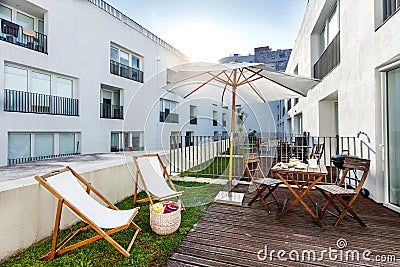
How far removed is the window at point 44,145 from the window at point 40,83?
1554 millimetres

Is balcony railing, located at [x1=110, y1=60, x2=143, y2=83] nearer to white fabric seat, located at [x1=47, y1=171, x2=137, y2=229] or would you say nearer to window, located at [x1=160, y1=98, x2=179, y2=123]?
window, located at [x1=160, y1=98, x2=179, y2=123]

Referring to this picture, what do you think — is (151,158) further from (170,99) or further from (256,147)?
(170,99)

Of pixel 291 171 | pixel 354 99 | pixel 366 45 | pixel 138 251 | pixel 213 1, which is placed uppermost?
pixel 213 1

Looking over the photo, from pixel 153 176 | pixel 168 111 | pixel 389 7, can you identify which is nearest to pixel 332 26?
pixel 389 7

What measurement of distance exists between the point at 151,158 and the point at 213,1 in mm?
9773

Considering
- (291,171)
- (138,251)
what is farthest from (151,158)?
(291,171)

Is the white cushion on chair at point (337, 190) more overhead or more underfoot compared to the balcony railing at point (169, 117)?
more underfoot

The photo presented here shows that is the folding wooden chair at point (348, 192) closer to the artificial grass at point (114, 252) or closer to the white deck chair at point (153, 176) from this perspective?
the artificial grass at point (114, 252)

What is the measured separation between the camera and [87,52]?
10.2m

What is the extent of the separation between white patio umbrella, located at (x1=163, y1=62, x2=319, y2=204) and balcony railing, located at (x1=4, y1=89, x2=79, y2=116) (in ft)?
19.1

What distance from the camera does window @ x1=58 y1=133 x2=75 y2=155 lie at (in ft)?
30.4

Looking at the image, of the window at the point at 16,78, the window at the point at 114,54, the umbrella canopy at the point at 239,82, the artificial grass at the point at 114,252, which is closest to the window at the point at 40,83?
the window at the point at 16,78

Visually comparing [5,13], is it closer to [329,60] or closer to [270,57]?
[329,60]

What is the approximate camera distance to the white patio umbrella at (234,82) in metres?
3.62
